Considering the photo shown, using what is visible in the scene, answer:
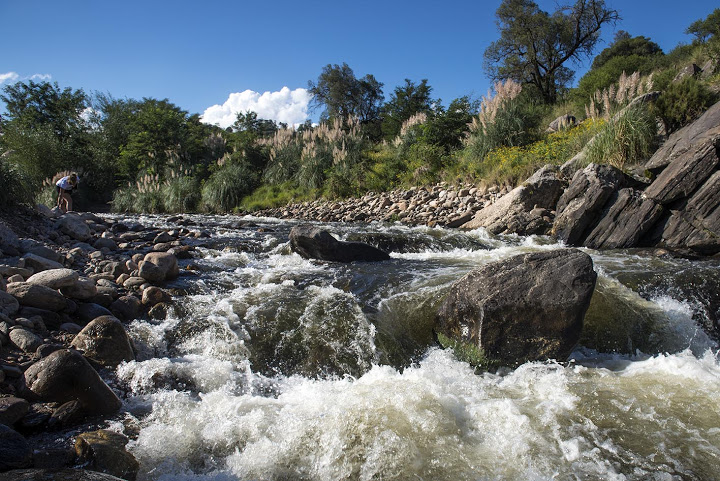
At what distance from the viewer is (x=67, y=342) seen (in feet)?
11.8

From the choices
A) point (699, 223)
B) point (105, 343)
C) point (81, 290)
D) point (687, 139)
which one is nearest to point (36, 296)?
point (81, 290)

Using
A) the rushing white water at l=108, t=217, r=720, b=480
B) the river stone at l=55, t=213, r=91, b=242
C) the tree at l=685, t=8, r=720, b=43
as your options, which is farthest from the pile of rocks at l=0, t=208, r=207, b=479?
the tree at l=685, t=8, r=720, b=43

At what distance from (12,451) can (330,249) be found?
4.97 m

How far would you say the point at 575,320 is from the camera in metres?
3.61

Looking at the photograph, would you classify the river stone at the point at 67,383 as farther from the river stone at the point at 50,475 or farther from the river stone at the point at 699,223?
the river stone at the point at 699,223

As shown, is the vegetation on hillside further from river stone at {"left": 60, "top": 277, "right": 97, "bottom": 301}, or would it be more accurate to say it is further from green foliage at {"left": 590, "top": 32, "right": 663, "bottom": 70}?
river stone at {"left": 60, "top": 277, "right": 97, "bottom": 301}

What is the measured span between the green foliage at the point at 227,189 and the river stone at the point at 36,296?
47.9ft

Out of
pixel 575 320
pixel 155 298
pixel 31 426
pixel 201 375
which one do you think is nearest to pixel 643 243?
pixel 575 320

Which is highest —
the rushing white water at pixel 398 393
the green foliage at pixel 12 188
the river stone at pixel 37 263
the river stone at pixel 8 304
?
the green foliage at pixel 12 188

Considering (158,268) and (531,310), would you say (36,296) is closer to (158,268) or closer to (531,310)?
(158,268)

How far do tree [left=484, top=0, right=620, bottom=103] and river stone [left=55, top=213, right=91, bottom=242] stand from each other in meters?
22.2

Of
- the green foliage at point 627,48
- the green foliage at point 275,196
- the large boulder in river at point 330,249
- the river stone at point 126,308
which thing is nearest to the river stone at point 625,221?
the large boulder in river at point 330,249

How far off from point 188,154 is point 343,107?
570 inches

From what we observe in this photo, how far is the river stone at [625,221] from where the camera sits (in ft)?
22.9
